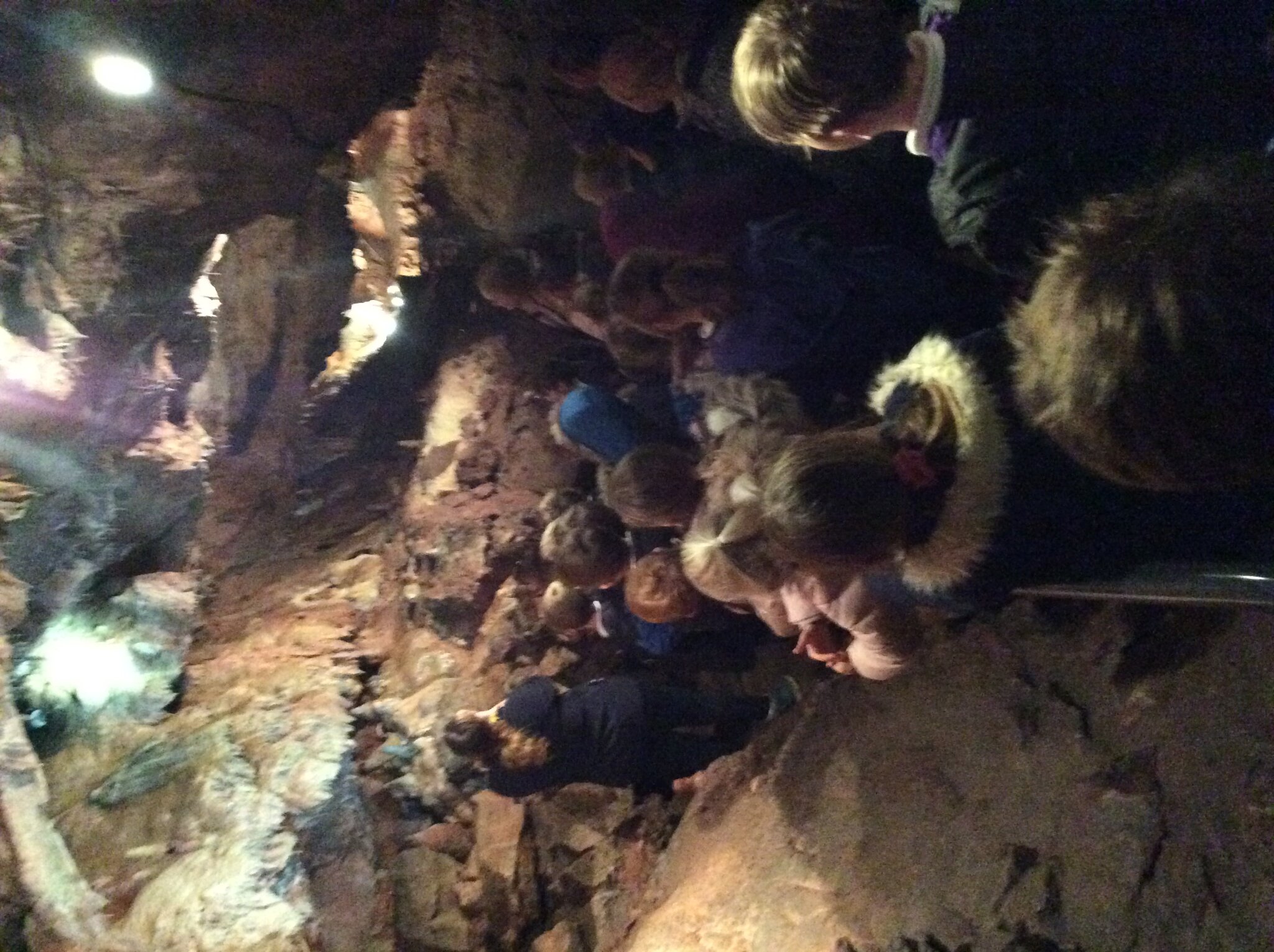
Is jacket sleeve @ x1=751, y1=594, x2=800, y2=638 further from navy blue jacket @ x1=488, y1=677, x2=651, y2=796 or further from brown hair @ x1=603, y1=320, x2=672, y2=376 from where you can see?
brown hair @ x1=603, y1=320, x2=672, y2=376

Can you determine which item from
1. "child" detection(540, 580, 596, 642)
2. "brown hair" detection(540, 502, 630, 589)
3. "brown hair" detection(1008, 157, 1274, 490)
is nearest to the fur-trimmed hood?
"brown hair" detection(1008, 157, 1274, 490)

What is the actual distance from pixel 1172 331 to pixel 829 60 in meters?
1.00

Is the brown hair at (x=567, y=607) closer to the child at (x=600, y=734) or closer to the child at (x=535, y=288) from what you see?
the child at (x=600, y=734)

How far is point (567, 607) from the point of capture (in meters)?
3.68

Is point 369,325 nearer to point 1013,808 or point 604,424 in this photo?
point 604,424

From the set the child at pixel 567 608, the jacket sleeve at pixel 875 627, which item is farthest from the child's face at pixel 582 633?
the jacket sleeve at pixel 875 627

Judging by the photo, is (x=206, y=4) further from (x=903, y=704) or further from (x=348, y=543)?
(x=903, y=704)

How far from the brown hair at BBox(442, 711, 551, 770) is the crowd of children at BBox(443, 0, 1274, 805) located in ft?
0.12

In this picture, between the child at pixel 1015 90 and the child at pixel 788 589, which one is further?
the child at pixel 788 589

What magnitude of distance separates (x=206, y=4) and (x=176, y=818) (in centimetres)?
350

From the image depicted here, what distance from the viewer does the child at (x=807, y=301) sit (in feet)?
8.48

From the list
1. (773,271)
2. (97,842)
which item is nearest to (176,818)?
(97,842)

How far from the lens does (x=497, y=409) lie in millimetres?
5125

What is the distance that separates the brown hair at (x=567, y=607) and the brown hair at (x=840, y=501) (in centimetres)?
189
